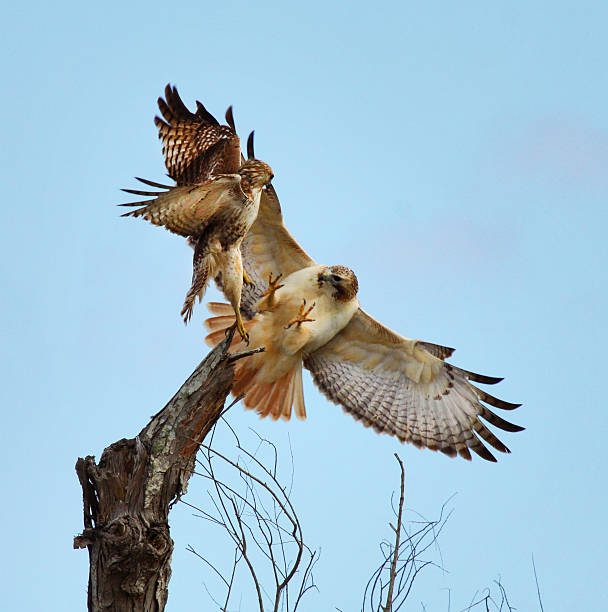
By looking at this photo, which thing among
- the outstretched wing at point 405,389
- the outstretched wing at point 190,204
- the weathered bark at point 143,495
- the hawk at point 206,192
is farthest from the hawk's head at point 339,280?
the weathered bark at point 143,495

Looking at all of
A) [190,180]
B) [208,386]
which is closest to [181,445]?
[208,386]

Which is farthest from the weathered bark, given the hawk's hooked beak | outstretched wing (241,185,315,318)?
outstretched wing (241,185,315,318)

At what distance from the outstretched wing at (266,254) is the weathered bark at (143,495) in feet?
6.82

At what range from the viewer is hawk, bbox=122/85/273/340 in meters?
6.19

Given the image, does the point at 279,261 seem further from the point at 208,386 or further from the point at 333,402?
the point at 208,386

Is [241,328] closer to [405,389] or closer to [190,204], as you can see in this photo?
[190,204]

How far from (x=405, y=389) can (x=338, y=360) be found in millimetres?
606

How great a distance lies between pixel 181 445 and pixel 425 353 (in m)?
2.98

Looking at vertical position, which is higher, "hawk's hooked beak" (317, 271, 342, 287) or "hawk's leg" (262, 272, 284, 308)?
"hawk's hooked beak" (317, 271, 342, 287)

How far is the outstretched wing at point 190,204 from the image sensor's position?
6.01 meters

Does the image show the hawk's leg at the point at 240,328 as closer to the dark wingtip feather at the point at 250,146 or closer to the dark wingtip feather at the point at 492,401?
the dark wingtip feather at the point at 250,146

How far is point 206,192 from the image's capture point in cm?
622

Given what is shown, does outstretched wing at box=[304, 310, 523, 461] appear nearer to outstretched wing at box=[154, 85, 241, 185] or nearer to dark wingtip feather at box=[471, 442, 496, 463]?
dark wingtip feather at box=[471, 442, 496, 463]

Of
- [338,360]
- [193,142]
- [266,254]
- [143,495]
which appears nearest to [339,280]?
[266,254]
